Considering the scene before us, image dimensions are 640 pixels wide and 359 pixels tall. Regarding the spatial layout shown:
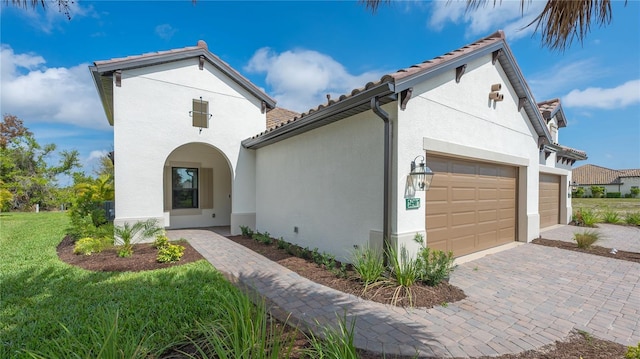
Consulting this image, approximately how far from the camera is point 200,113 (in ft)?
33.0

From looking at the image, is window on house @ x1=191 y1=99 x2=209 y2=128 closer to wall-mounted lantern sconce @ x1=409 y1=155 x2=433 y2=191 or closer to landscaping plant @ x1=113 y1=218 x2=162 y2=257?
landscaping plant @ x1=113 y1=218 x2=162 y2=257

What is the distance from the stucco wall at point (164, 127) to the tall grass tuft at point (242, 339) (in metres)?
7.19

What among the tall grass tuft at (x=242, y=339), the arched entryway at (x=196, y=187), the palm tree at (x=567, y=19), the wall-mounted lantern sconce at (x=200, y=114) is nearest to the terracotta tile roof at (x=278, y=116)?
the arched entryway at (x=196, y=187)

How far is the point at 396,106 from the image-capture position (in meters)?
5.48

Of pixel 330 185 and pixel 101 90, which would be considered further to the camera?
pixel 101 90

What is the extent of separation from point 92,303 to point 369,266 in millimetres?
4816

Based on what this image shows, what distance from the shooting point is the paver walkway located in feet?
11.4

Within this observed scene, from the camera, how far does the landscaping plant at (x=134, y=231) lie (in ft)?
25.1

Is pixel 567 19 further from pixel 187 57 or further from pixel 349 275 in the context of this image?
pixel 187 57

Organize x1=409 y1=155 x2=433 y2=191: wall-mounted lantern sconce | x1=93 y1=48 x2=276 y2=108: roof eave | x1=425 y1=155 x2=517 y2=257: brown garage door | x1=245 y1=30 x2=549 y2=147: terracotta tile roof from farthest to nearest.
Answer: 1. x1=93 y1=48 x2=276 y2=108: roof eave
2. x1=425 y1=155 x2=517 y2=257: brown garage door
3. x1=409 y1=155 x2=433 y2=191: wall-mounted lantern sconce
4. x1=245 y1=30 x2=549 y2=147: terracotta tile roof

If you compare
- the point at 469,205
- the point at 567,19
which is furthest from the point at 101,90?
the point at 469,205

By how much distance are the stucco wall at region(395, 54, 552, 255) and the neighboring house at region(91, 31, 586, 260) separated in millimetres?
42

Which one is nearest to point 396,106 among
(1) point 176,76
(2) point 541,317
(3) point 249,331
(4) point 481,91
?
(4) point 481,91

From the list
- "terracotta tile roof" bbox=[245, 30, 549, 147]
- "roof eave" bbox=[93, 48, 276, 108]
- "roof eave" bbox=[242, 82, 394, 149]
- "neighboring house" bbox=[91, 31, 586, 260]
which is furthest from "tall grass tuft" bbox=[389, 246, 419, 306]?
"roof eave" bbox=[93, 48, 276, 108]
